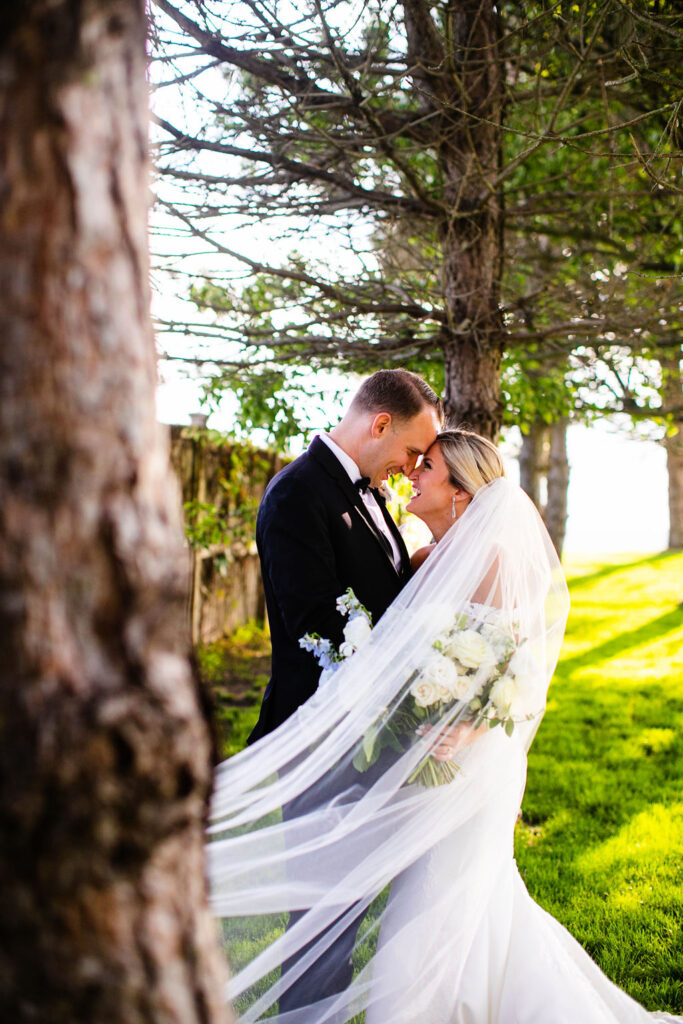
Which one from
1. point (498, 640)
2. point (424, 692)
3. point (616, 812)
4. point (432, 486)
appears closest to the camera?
point (424, 692)

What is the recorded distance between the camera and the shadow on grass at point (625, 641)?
8.80m

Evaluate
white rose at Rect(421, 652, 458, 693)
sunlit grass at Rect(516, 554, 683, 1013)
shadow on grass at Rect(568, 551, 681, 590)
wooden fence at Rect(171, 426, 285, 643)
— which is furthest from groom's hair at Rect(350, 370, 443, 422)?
shadow on grass at Rect(568, 551, 681, 590)

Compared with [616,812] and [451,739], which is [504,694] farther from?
[616,812]

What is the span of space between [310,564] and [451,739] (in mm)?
793

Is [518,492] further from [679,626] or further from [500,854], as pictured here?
[679,626]

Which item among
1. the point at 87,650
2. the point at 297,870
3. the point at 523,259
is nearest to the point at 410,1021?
the point at 297,870

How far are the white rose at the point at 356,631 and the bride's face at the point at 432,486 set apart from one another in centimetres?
100

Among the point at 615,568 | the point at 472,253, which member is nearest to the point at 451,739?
the point at 472,253

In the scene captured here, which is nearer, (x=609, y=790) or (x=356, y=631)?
(x=356, y=631)

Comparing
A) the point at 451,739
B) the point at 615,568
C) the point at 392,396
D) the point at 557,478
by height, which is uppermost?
the point at 392,396

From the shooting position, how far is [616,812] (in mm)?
4770

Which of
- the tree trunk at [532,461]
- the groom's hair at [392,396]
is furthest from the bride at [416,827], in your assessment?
the tree trunk at [532,461]

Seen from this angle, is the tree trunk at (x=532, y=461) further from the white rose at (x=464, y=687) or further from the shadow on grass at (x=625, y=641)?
the white rose at (x=464, y=687)

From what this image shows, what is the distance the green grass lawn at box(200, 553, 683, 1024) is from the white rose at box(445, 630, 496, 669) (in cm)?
84
